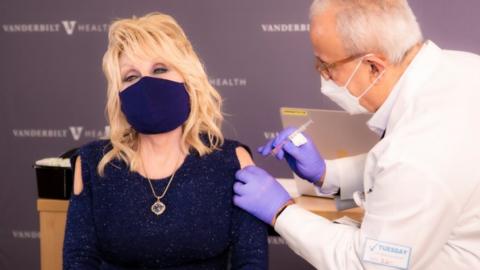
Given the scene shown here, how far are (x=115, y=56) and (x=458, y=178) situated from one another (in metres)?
0.85

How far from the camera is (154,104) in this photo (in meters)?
1.33

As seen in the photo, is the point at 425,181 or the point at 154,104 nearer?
the point at 425,181

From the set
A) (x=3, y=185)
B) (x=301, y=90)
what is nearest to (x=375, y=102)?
(x=301, y=90)

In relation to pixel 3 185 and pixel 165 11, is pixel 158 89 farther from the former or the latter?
pixel 3 185

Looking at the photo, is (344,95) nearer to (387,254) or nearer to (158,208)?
(387,254)

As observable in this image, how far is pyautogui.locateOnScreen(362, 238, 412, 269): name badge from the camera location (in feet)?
3.89

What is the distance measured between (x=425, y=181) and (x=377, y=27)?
1.22ft

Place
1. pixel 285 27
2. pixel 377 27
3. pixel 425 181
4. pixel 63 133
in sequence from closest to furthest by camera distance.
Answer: pixel 425 181 → pixel 377 27 → pixel 285 27 → pixel 63 133

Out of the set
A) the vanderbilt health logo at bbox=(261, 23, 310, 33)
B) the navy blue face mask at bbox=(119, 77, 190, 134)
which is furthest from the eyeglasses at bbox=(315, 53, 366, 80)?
the vanderbilt health logo at bbox=(261, 23, 310, 33)

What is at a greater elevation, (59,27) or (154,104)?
(154,104)

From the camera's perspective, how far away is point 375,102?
1.39 m

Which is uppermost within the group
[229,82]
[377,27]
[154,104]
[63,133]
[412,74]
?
[377,27]

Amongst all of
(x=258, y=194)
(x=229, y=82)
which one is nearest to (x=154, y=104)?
(x=258, y=194)

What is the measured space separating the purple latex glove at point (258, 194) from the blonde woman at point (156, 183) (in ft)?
0.08
